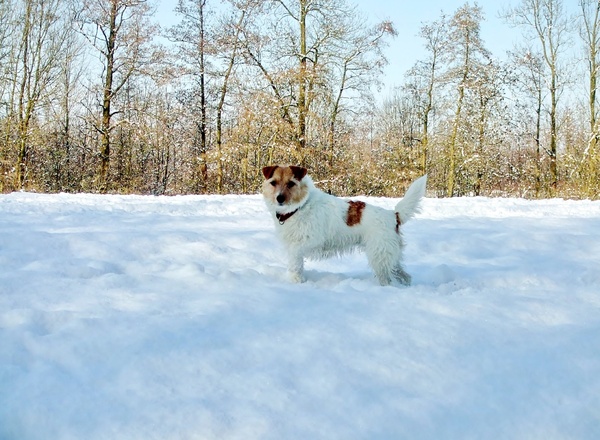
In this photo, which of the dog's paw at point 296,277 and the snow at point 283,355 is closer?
the snow at point 283,355

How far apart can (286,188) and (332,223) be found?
22.6 inches

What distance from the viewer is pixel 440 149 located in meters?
24.5

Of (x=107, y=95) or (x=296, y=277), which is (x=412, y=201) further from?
(x=107, y=95)

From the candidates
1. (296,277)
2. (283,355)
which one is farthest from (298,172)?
(283,355)

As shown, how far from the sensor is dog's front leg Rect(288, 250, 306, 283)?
4.23 meters

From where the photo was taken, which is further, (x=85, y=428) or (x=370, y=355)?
(x=370, y=355)

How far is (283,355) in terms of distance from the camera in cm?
235

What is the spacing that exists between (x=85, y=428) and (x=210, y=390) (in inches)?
20.6

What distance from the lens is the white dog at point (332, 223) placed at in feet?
14.3

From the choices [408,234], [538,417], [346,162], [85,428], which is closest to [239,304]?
[85,428]

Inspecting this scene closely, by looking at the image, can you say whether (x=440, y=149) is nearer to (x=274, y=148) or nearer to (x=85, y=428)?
(x=274, y=148)

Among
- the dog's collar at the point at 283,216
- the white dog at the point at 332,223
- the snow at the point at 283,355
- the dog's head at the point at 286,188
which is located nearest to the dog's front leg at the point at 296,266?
the white dog at the point at 332,223

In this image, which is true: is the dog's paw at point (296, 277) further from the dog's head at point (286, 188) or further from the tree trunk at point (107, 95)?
the tree trunk at point (107, 95)

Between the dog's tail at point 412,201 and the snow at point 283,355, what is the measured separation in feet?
2.59
